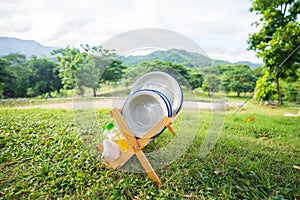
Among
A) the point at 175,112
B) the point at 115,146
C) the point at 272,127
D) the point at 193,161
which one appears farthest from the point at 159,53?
the point at 272,127

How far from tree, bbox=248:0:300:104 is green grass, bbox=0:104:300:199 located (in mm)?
3551

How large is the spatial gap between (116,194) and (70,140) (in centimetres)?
122

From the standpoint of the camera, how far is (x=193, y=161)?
2.02 metres

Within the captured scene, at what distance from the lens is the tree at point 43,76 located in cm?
756

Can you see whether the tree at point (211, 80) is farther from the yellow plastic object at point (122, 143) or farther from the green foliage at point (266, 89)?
the green foliage at point (266, 89)

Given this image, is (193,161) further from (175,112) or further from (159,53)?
(159,53)

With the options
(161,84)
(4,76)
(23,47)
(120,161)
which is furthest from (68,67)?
(120,161)

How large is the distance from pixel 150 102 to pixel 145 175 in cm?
63

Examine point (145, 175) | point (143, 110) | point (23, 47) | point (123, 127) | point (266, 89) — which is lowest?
point (145, 175)

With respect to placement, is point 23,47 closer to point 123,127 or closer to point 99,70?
point 99,70

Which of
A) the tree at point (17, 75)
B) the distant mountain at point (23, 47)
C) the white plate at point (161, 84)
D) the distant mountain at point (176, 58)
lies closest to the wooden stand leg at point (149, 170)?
the white plate at point (161, 84)

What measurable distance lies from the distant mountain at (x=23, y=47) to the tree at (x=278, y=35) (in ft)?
23.0

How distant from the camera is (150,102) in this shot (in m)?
1.89

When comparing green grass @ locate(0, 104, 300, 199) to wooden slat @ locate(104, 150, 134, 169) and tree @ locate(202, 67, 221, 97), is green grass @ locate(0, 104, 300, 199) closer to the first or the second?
wooden slat @ locate(104, 150, 134, 169)
